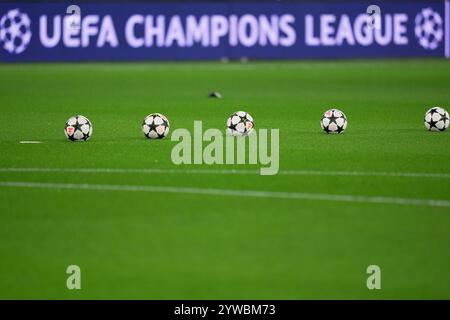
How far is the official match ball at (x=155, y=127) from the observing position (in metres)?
18.6

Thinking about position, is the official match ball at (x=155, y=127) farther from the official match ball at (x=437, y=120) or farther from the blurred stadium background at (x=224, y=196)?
the official match ball at (x=437, y=120)

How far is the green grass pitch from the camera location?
29.7 ft

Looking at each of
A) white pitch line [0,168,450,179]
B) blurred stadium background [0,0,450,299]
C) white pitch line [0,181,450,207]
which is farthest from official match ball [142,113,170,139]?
white pitch line [0,181,450,207]

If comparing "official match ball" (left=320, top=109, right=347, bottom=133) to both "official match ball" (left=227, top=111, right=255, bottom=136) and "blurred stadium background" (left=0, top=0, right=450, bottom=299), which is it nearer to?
"blurred stadium background" (left=0, top=0, right=450, bottom=299)

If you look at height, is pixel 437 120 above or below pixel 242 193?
above

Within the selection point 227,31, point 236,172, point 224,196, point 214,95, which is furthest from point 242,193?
point 227,31

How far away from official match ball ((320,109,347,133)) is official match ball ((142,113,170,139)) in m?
2.84

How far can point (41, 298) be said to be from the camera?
28.4ft

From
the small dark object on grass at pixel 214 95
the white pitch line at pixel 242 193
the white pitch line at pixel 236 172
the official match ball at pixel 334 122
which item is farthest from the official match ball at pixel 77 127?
the small dark object on grass at pixel 214 95

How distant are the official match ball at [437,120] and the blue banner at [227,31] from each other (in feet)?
76.4

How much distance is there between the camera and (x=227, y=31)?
43.6 meters

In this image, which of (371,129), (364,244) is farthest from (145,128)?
(364,244)

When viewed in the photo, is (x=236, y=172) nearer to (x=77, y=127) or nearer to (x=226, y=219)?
(x=226, y=219)

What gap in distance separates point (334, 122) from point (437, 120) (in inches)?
70.2
